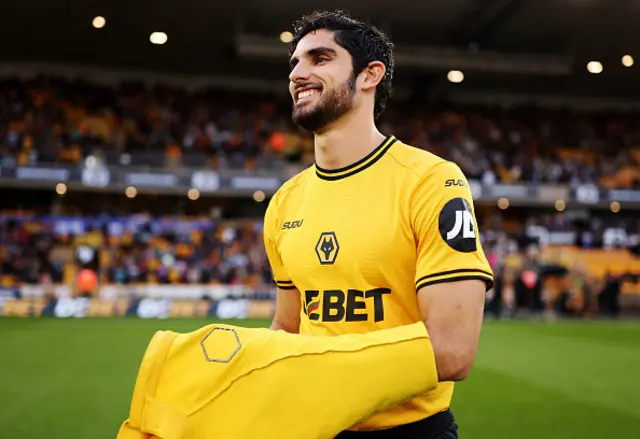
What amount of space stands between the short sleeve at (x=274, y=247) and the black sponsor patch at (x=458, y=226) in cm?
81

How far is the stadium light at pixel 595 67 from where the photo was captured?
26.6 meters

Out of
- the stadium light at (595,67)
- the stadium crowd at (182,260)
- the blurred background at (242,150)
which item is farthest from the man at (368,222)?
the stadium light at (595,67)

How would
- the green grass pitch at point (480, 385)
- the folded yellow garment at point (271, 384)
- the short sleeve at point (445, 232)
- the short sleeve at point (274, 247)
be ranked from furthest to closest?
the green grass pitch at point (480, 385), the short sleeve at point (274, 247), the short sleeve at point (445, 232), the folded yellow garment at point (271, 384)

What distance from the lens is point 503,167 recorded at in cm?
2736

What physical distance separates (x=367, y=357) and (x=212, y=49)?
2436 centimetres

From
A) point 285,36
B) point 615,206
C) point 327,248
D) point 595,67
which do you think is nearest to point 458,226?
point 327,248

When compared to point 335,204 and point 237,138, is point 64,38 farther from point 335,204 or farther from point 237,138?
point 335,204

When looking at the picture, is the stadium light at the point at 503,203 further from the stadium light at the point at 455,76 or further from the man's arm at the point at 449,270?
the man's arm at the point at 449,270

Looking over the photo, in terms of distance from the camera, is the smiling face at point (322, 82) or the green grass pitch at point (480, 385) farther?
the green grass pitch at point (480, 385)

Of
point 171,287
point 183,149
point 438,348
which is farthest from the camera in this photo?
point 183,149

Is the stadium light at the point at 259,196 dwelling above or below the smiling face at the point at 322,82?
above

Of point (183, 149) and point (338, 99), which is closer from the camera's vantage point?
point (338, 99)

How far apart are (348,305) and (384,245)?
0.24 meters

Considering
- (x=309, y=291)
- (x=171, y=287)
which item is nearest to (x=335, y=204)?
(x=309, y=291)
